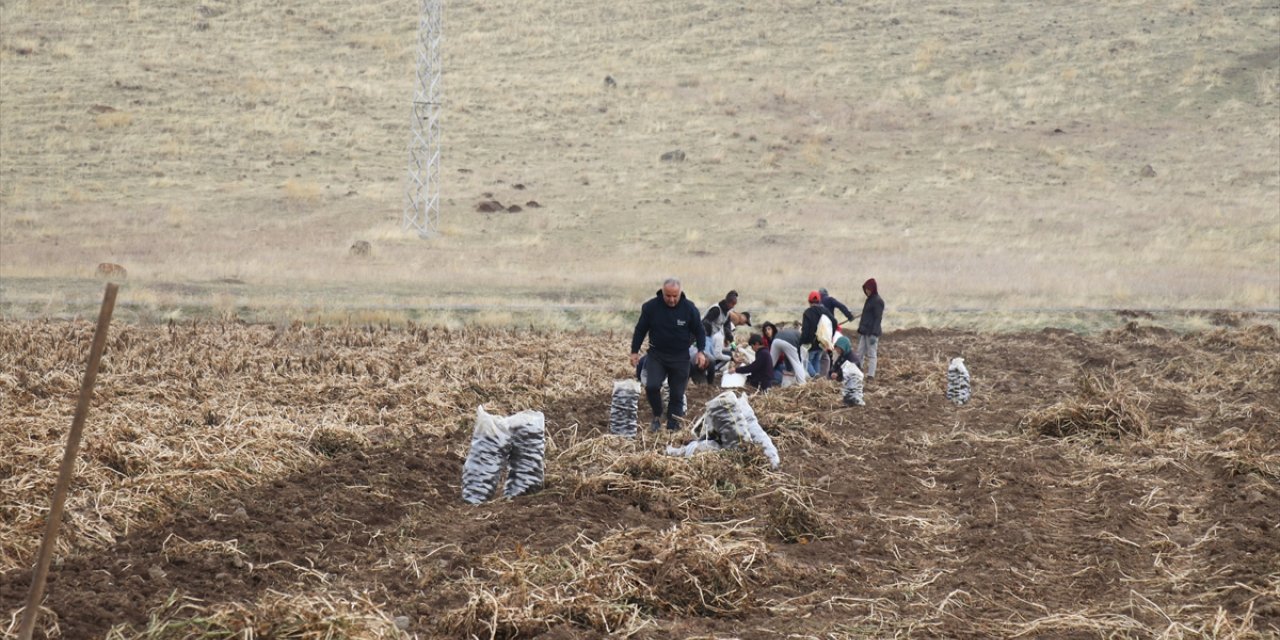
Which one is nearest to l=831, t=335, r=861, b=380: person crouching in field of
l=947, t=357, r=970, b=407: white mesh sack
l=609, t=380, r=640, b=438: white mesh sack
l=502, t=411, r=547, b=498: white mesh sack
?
l=947, t=357, r=970, b=407: white mesh sack

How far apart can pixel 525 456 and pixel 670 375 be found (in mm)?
3259

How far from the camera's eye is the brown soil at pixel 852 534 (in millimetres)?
7125

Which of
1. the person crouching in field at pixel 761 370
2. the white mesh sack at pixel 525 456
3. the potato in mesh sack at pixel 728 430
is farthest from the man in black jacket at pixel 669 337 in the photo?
the person crouching in field at pixel 761 370

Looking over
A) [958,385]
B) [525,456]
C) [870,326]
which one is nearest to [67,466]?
[525,456]

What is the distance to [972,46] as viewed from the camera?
6406 centimetres

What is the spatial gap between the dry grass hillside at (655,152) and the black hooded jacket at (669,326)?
14.3 m

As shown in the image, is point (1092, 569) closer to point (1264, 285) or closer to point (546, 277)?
point (546, 277)

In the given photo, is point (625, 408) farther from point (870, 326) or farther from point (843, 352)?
point (870, 326)

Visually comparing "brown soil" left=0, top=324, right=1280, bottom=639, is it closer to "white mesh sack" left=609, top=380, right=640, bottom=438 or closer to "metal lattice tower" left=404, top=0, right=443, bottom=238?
"white mesh sack" left=609, top=380, right=640, bottom=438

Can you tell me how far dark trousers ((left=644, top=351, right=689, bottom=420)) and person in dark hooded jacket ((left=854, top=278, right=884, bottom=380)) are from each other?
17.5 feet

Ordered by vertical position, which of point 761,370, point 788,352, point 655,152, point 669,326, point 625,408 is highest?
point 655,152

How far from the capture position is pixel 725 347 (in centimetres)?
1708

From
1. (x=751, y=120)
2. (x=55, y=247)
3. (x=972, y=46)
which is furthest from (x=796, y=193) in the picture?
(x=55, y=247)

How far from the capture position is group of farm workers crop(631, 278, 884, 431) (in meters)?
A: 12.5
